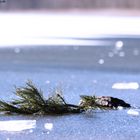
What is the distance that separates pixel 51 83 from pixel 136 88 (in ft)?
4.20

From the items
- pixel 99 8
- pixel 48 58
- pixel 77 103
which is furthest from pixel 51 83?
pixel 99 8

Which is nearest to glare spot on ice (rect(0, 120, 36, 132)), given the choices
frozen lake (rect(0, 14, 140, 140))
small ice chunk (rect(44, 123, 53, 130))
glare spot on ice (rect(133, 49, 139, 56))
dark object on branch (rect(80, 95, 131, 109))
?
frozen lake (rect(0, 14, 140, 140))

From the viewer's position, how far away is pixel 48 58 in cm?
1349

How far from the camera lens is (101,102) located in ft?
24.0

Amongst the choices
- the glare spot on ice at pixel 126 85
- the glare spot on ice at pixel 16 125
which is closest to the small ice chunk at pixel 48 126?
the glare spot on ice at pixel 16 125

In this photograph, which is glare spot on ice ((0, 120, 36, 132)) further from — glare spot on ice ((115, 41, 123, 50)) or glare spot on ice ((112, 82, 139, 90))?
glare spot on ice ((115, 41, 123, 50))

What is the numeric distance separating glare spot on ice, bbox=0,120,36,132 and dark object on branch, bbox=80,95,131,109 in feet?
2.78

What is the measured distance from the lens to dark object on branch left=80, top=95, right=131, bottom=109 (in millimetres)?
7207

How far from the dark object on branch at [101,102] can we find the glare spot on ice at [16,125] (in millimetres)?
848

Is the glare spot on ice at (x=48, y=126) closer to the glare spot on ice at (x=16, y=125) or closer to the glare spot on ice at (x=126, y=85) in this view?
the glare spot on ice at (x=16, y=125)

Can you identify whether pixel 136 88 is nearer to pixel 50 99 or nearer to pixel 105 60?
pixel 50 99

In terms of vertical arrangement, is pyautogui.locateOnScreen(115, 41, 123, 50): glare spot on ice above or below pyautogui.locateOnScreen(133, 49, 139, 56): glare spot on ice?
below

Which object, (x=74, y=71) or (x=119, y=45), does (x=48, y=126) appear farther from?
(x=119, y=45)

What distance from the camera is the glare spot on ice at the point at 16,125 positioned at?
6.17m
